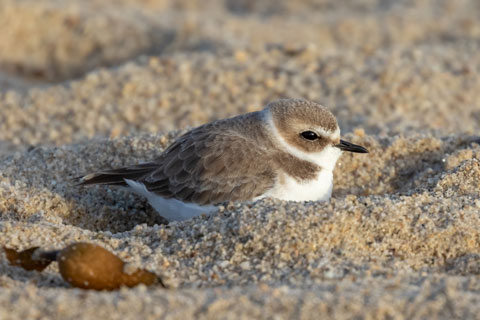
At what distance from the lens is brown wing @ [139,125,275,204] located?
4.43 m

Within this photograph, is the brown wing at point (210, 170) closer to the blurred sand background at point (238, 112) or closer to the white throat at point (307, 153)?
the white throat at point (307, 153)

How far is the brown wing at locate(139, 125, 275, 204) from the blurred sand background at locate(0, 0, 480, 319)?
457mm

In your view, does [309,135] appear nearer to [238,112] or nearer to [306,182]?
[306,182]

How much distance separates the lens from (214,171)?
448cm

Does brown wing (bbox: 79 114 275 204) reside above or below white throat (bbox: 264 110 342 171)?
below

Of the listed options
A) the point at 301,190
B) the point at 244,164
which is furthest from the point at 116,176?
the point at 301,190

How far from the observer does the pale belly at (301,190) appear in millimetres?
4410

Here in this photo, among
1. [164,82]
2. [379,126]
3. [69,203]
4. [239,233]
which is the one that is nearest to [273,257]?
[239,233]

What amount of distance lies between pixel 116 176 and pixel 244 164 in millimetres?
834

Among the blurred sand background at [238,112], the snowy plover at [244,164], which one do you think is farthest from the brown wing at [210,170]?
the blurred sand background at [238,112]

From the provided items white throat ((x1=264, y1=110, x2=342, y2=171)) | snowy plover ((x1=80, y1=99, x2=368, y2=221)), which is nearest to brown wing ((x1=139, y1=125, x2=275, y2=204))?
snowy plover ((x1=80, y1=99, x2=368, y2=221))

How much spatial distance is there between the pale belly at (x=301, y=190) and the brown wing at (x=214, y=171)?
0.06 meters

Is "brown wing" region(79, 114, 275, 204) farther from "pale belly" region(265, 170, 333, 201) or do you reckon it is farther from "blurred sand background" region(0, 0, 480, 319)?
"blurred sand background" region(0, 0, 480, 319)

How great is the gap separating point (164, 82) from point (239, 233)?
3.60 metres
